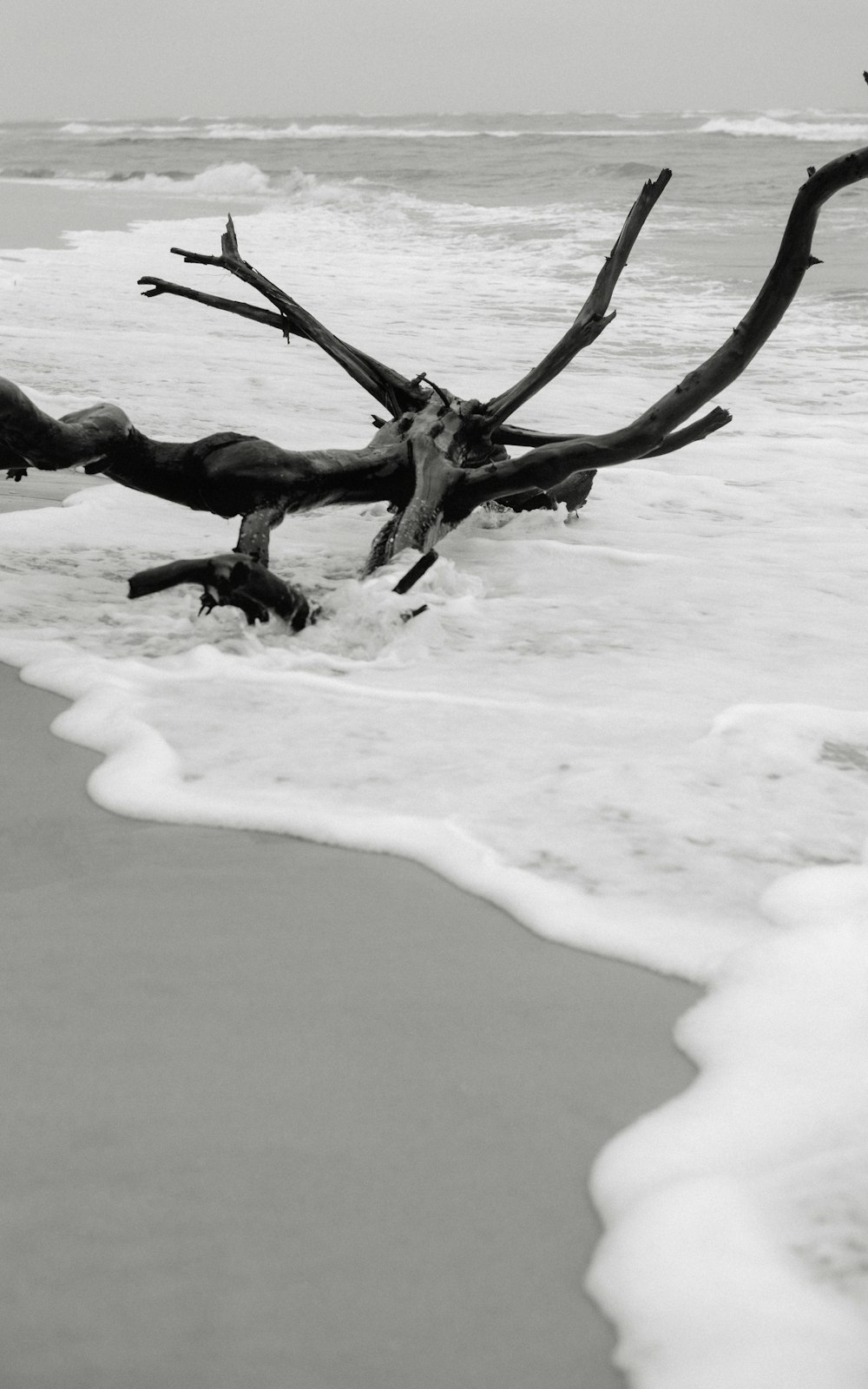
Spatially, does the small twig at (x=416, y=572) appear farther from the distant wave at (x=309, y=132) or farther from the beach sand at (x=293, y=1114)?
the distant wave at (x=309, y=132)

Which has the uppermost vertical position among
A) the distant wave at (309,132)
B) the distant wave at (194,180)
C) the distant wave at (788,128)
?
the distant wave at (788,128)

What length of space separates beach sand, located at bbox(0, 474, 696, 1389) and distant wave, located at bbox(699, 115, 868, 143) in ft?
106

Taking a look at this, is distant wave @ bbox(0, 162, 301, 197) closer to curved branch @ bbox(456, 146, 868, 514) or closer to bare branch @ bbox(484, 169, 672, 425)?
bare branch @ bbox(484, 169, 672, 425)

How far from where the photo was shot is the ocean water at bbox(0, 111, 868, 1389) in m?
1.20

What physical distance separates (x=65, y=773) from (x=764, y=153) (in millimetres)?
25943

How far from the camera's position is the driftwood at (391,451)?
2539 millimetres

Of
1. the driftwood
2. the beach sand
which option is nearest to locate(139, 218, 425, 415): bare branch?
the driftwood

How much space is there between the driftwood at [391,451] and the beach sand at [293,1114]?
0.78m

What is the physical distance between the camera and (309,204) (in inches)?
835

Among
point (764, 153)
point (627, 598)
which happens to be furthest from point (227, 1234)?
point (764, 153)

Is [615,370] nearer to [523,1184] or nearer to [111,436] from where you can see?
[111,436]

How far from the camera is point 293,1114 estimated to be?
4.31 feet

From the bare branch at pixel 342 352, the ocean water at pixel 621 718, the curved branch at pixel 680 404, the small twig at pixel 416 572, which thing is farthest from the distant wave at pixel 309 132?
the small twig at pixel 416 572

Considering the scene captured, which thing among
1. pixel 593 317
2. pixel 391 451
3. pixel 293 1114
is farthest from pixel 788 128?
pixel 293 1114
